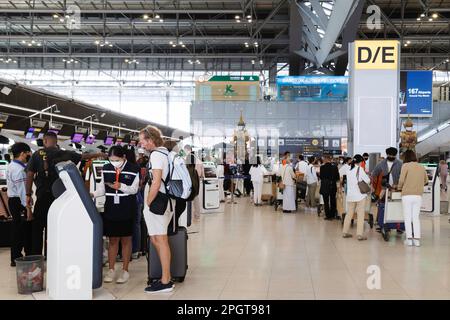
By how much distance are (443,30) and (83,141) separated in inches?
722

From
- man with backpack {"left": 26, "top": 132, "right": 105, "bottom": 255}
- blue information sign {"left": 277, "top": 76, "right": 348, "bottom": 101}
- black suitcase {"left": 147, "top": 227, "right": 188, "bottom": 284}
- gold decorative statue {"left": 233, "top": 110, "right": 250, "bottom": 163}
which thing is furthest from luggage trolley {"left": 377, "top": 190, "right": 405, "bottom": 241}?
blue information sign {"left": 277, "top": 76, "right": 348, "bottom": 101}

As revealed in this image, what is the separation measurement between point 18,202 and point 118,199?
1.79m

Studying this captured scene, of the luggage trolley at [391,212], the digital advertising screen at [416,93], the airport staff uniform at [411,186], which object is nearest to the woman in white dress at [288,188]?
the luggage trolley at [391,212]

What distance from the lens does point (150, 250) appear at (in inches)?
199

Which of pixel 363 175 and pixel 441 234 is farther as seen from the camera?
pixel 441 234

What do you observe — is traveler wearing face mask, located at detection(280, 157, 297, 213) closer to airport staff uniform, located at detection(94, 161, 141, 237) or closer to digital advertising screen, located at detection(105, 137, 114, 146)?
airport staff uniform, located at detection(94, 161, 141, 237)

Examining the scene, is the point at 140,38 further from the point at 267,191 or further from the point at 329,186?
the point at 329,186

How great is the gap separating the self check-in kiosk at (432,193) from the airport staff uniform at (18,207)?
8693mm

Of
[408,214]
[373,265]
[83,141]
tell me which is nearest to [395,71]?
[408,214]

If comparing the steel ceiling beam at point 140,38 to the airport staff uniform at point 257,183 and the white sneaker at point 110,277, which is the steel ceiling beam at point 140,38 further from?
the white sneaker at point 110,277

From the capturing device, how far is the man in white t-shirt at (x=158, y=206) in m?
4.59

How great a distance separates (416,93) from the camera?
20.3 metres

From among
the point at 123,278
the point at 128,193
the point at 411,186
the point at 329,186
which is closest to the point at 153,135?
the point at 128,193
